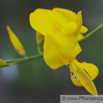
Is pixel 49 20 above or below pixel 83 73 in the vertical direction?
above

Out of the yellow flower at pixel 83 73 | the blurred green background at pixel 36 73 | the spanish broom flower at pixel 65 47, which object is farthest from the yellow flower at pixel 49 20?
the blurred green background at pixel 36 73

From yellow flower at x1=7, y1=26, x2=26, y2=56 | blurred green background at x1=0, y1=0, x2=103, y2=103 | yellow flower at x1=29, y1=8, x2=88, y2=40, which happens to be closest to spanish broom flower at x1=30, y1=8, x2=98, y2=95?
yellow flower at x1=29, y1=8, x2=88, y2=40

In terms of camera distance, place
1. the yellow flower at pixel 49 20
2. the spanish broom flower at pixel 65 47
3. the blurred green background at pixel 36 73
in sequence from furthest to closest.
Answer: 1. the blurred green background at pixel 36 73
2. the yellow flower at pixel 49 20
3. the spanish broom flower at pixel 65 47

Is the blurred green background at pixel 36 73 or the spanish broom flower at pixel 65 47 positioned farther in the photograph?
the blurred green background at pixel 36 73

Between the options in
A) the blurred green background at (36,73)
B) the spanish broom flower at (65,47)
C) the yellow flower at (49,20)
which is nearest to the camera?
the spanish broom flower at (65,47)

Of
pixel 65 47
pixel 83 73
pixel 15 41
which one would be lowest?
pixel 83 73

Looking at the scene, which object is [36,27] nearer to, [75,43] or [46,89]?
[75,43]

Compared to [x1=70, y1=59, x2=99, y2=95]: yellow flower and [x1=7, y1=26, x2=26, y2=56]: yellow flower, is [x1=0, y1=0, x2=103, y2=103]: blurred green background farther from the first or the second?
[x1=70, y1=59, x2=99, y2=95]: yellow flower

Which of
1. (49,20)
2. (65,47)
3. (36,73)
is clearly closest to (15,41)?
(49,20)

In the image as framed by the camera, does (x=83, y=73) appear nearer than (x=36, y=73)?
Yes

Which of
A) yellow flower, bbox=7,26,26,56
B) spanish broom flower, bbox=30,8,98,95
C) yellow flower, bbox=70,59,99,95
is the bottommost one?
yellow flower, bbox=70,59,99,95

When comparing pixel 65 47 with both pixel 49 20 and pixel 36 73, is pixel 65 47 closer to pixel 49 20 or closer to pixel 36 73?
pixel 49 20

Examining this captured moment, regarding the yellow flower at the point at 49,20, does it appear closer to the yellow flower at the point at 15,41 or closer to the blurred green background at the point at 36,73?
the yellow flower at the point at 15,41
